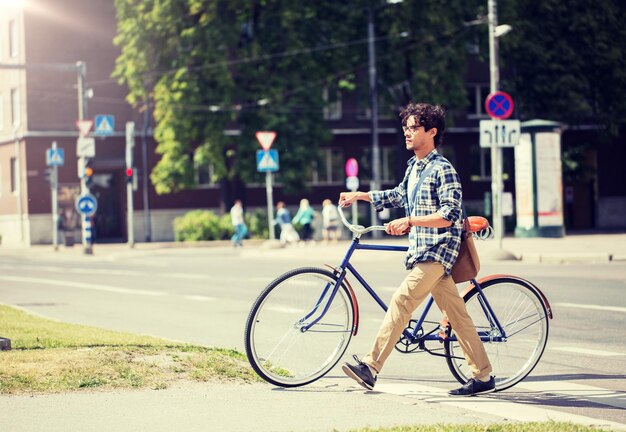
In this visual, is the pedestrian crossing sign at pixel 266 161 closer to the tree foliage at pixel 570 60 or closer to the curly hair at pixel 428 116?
the tree foliage at pixel 570 60

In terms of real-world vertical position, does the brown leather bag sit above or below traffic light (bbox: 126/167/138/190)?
below

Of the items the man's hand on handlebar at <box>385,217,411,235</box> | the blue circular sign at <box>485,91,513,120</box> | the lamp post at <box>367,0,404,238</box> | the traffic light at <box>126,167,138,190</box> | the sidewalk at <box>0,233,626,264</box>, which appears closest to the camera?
the man's hand on handlebar at <box>385,217,411,235</box>

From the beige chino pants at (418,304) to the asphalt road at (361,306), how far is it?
312 mm

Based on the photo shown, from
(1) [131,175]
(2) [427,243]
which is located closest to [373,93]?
(1) [131,175]

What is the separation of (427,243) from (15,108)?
5202cm

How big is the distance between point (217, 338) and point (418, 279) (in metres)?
4.99

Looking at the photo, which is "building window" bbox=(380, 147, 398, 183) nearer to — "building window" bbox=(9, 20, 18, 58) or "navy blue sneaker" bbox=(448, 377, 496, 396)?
"building window" bbox=(9, 20, 18, 58)

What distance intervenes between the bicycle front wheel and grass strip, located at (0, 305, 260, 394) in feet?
1.22

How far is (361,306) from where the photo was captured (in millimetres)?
15633

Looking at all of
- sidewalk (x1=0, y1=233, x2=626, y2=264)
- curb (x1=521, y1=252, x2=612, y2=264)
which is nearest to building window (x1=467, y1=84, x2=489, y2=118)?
sidewalk (x1=0, y1=233, x2=626, y2=264)

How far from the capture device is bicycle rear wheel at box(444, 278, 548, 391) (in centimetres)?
780

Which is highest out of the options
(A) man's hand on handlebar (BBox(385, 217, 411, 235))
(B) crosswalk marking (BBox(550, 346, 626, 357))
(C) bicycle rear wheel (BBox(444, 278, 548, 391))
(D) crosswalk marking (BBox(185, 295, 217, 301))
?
(A) man's hand on handlebar (BBox(385, 217, 411, 235))

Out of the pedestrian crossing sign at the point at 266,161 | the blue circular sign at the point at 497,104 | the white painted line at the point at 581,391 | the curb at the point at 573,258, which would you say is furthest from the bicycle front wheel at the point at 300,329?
the pedestrian crossing sign at the point at 266,161

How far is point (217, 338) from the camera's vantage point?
1199 cm
